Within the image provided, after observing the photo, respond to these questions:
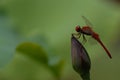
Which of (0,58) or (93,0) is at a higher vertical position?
(0,58)

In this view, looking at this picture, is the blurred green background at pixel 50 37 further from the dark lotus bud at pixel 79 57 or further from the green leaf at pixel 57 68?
the dark lotus bud at pixel 79 57

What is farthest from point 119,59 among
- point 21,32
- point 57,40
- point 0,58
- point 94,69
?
point 0,58

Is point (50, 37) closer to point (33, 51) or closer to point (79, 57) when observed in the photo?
point (33, 51)

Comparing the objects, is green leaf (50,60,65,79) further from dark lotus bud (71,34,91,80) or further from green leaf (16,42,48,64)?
dark lotus bud (71,34,91,80)

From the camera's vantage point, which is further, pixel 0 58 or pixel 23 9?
pixel 23 9

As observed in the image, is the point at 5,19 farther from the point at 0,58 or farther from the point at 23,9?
the point at 0,58

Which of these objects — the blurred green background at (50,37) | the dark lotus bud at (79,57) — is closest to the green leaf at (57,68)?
the blurred green background at (50,37)

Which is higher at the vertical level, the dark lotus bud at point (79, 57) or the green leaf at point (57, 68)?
the dark lotus bud at point (79, 57)
